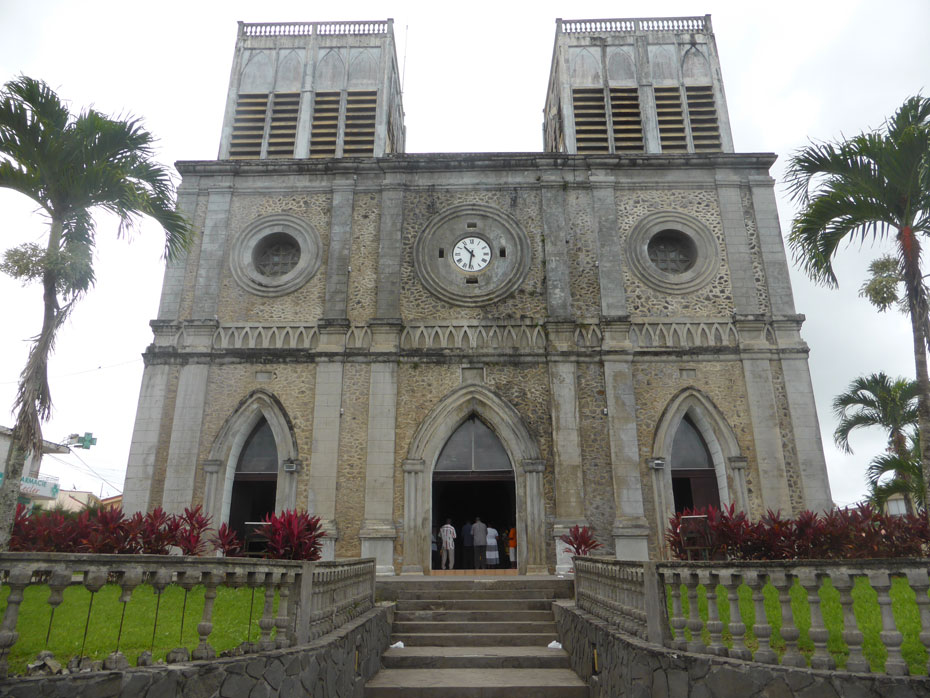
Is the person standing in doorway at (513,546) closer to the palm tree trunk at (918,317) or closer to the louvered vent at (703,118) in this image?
the palm tree trunk at (918,317)

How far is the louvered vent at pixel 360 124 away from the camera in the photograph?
19.8 m

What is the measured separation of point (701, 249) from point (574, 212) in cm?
376

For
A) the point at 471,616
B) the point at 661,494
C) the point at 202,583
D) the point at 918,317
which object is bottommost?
the point at 471,616

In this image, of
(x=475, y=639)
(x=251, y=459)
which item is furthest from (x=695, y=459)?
(x=251, y=459)

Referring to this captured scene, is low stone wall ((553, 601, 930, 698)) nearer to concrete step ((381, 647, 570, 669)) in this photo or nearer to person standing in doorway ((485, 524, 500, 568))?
concrete step ((381, 647, 570, 669))

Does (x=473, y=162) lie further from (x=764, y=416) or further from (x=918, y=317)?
(x=918, y=317)

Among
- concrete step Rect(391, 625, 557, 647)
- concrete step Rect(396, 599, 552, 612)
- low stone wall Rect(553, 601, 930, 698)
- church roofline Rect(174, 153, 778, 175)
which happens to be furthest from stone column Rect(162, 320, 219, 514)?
low stone wall Rect(553, 601, 930, 698)

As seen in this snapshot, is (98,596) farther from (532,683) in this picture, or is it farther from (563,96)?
(563,96)

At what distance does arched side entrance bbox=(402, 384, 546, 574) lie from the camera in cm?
1495

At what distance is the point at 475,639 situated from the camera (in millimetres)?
8992

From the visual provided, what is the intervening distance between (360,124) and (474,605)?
15.6m

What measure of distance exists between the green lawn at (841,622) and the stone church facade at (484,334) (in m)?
6.69

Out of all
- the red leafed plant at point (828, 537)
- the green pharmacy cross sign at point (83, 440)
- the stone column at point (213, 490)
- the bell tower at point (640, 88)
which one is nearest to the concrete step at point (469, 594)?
the red leafed plant at point (828, 537)

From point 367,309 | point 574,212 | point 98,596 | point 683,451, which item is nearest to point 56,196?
point 98,596
